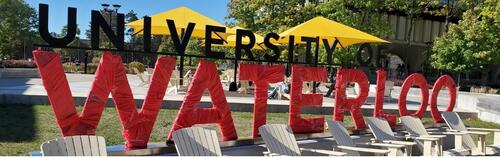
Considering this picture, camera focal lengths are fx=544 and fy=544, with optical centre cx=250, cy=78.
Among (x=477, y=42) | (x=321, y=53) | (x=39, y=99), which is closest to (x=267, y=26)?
(x=321, y=53)

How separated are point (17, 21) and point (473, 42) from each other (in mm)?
40073

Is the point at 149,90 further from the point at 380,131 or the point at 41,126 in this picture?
the point at 41,126

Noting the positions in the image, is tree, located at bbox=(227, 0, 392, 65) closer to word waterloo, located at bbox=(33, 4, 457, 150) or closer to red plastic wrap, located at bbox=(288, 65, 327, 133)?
red plastic wrap, located at bbox=(288, 65, 327, 133)

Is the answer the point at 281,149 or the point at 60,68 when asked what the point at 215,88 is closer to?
the point at 281,149

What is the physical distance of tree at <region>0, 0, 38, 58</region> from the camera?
48562 millimetres

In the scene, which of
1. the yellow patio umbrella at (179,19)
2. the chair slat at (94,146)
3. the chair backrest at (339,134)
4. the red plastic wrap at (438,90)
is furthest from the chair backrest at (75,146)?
the yellow patio umbrella at (179,19)

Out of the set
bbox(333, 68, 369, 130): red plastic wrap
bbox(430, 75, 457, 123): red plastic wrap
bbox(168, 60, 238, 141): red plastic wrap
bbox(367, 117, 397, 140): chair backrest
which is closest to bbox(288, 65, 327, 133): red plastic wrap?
bbox(333, 68, 369, 130): red plastic wrap

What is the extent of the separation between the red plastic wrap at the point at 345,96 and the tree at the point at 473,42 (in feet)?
83.7

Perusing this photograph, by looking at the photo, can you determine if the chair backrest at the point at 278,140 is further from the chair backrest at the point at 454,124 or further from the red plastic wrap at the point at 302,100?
the chair backrest at the point at 454,124

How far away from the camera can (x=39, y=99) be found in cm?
1242

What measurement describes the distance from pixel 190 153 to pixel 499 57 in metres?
31.6

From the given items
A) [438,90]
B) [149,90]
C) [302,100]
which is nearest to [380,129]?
[302,100]

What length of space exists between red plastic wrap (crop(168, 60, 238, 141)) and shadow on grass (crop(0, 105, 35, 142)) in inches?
117

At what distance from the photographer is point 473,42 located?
3278 cm
